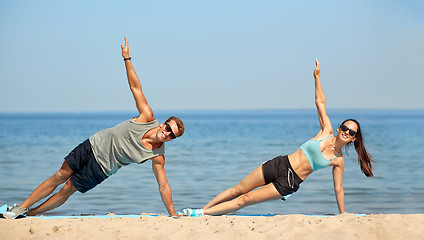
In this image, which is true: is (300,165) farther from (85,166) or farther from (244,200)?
(85,166)

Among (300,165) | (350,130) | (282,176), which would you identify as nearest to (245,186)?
(282,176)

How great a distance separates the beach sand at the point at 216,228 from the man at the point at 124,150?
0.44 metres

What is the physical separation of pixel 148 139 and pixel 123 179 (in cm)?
560

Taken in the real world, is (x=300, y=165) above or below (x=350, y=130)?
below

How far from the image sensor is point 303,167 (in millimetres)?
5656

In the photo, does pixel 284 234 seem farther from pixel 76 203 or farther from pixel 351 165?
pixel 351 165

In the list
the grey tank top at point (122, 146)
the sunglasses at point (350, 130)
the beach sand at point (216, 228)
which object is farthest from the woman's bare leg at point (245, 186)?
the sunglasses at point (350, 130)

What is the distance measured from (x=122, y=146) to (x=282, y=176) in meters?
1.75

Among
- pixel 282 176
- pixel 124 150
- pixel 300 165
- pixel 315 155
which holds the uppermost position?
pixel 124 150

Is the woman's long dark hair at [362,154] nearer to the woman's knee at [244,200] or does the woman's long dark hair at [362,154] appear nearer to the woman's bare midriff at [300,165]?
the woman's bare midriff at [300,165]

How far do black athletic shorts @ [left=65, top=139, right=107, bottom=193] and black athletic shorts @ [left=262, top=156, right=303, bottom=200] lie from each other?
181cm

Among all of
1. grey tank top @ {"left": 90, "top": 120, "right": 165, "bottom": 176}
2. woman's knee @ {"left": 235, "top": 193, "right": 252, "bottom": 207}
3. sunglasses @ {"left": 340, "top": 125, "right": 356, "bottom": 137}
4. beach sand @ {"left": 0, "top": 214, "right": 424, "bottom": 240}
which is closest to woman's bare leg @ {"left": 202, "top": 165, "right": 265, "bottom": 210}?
woman's knee @ {"left": 235, "top": 193, "right": 252, "bottom": 207}

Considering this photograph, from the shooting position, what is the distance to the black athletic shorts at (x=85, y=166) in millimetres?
5539

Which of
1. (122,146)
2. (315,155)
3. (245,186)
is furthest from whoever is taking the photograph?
(245,186)
